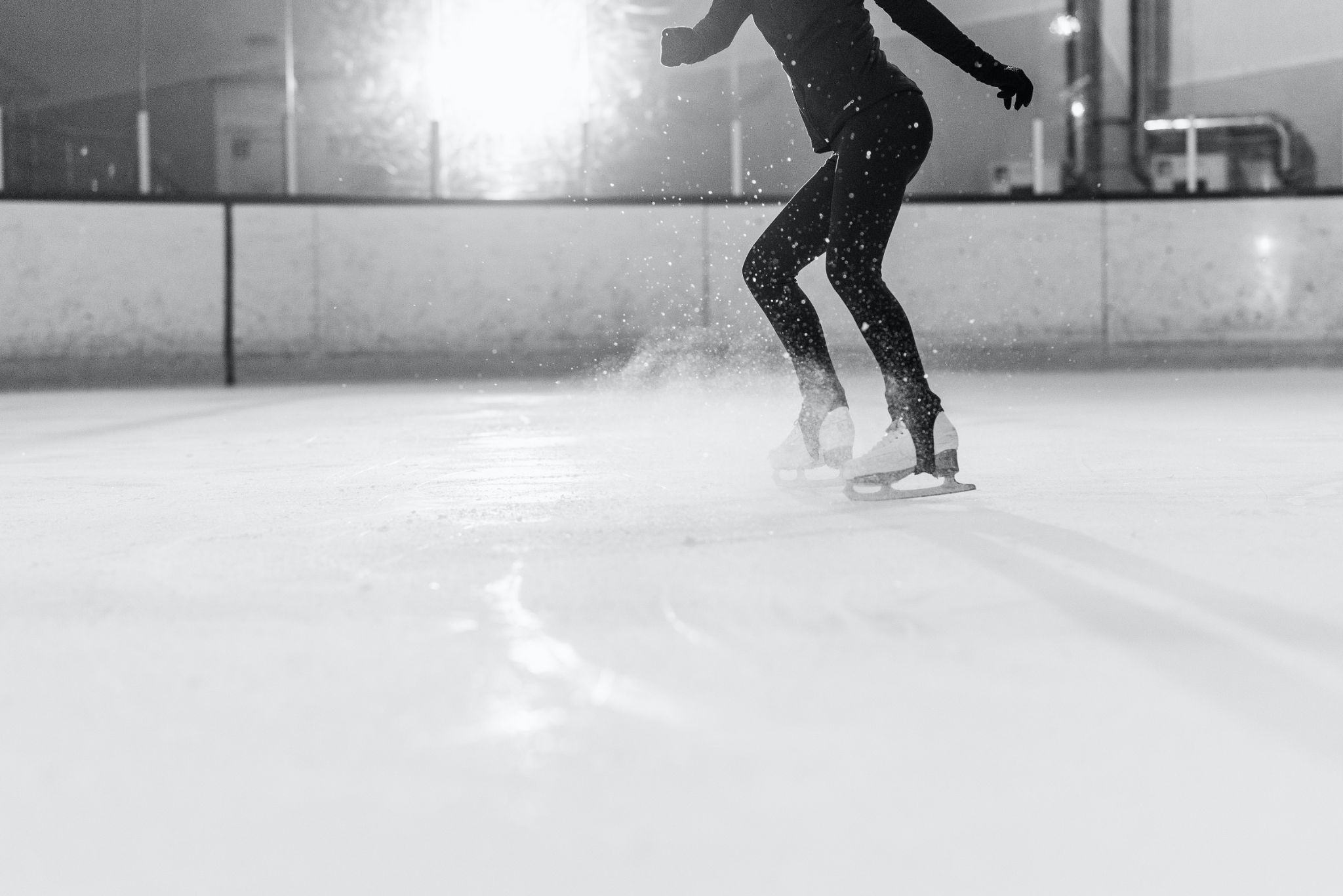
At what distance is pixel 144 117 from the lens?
7719 mm

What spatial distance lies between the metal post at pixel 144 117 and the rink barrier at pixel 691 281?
684mm

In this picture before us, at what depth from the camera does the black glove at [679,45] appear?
104 inches

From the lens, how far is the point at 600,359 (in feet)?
23.5

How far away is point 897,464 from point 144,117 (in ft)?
21.0

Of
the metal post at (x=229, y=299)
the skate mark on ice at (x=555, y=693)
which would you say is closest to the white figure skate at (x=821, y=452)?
the skate mark on ice at (x=555, y=693)

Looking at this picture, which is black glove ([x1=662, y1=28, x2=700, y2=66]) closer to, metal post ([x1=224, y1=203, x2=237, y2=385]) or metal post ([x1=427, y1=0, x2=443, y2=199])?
metal post ([x1=224, y1=203, x2=237, y2=385])

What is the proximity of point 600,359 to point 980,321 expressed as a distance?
6.54ft

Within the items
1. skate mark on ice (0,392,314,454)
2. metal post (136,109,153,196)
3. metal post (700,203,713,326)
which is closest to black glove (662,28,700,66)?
skate mark on ice (0,392,314,454)

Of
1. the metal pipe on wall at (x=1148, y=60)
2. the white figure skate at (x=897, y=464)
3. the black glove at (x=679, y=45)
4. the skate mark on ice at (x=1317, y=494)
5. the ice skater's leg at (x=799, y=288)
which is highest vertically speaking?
the metal pipe on wall at (x=1148, y=60)

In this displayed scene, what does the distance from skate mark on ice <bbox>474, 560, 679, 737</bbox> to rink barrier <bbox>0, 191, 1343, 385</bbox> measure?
565 centimetres

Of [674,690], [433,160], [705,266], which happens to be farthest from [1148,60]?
[674,690]

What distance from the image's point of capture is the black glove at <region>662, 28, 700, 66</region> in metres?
2.64

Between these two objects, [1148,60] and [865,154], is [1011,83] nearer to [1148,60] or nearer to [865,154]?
[865,154]

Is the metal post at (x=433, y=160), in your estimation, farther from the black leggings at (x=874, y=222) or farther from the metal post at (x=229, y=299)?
the black leggings at (x=874, y=222)
